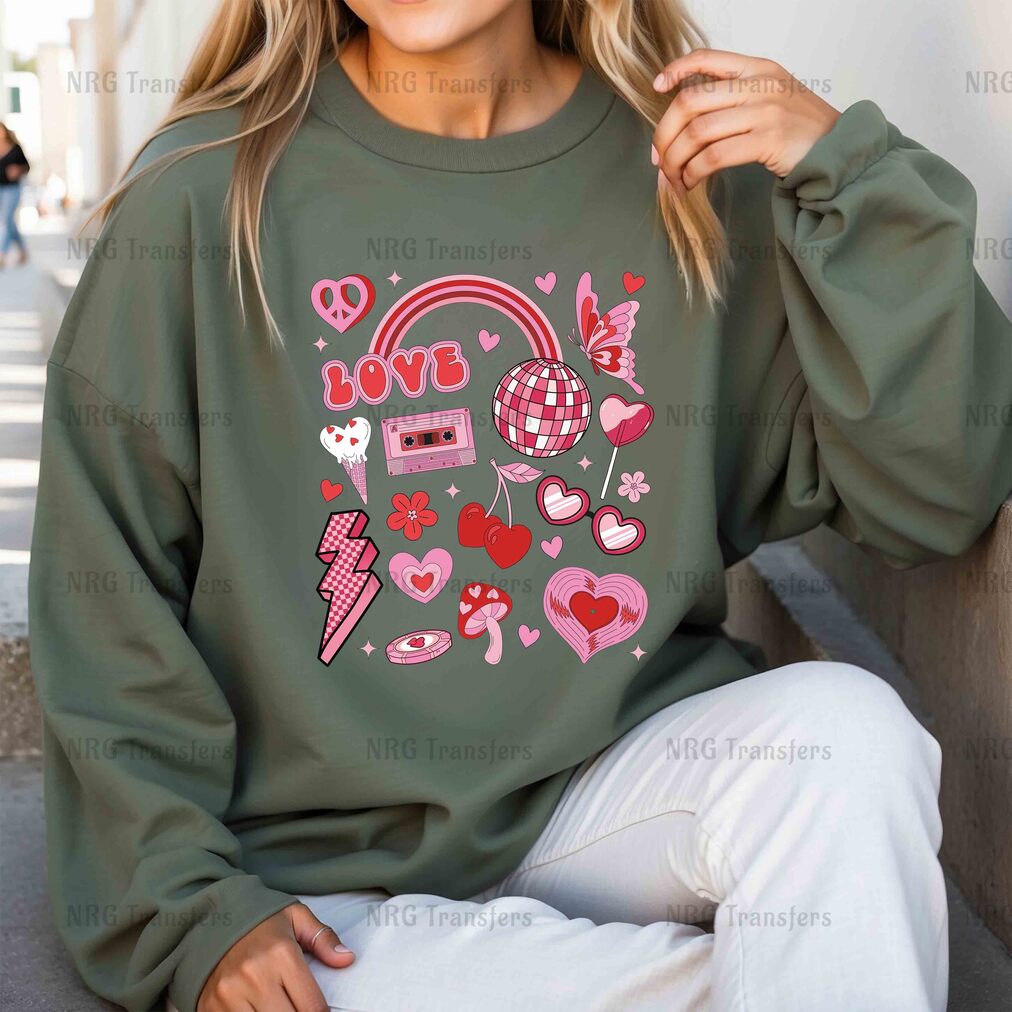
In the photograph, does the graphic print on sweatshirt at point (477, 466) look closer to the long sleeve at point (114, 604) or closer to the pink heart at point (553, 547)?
the pink heart at point (553, 547)

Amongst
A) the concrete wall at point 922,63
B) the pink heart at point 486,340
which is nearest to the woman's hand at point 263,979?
the pink heart at point 486,340

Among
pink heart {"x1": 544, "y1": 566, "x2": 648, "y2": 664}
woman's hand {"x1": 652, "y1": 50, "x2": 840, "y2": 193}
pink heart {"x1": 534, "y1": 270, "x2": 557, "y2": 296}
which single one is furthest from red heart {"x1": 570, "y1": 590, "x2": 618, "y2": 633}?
woman's hand {"x1": 652, "y1": 50, "x2": 840, "y2": 193}

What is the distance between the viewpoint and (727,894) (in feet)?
4.59

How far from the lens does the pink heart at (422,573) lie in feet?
5.33

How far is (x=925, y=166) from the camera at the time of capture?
1610 millimetres

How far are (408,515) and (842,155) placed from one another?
0.60 m

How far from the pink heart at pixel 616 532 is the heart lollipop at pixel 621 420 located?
2 cm

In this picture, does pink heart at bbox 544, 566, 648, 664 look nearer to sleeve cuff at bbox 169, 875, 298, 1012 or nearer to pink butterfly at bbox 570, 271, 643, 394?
pink butterfly at bbox 570, 271, 643, 394

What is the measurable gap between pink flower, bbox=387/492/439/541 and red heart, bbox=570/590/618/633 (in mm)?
194

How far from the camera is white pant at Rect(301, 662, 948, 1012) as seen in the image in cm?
130

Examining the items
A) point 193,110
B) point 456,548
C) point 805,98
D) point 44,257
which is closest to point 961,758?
point 456,548

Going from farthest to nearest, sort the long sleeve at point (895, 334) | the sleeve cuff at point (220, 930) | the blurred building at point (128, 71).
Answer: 1. the blurred building at point (128, 71)
2. the long sleeve at point (895, 334)
3. the sleeve cuff at point (220, 930)

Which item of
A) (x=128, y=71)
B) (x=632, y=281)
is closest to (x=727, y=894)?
(x=632, y=281)

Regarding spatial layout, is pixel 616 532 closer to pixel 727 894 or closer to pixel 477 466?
pixel 477 466
